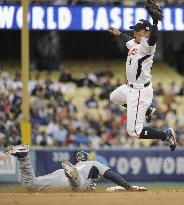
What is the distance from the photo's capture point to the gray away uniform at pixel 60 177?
1218 centimetres

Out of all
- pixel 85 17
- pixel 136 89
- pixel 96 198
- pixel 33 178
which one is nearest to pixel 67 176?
pixel 33 178

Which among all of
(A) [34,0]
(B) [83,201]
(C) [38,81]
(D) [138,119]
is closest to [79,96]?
(C) [38,81]

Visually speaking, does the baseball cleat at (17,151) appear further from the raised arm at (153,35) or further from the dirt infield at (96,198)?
the raised arm at (153,35)

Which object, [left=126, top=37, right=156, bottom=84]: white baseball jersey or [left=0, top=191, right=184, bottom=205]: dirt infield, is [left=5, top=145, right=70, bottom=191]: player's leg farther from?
[left=126, top=37, right=156, bottom=84]: white baseball jersey

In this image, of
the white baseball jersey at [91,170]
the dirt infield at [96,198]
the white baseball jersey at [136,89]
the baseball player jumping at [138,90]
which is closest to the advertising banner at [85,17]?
the baseball player jumping at [138,90]

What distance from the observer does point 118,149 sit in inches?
760

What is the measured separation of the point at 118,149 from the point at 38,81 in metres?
5.11

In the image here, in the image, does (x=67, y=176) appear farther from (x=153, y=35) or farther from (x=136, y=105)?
(x=153, y=35)

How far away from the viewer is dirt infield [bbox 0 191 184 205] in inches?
417

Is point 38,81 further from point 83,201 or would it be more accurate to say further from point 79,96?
point 83,201

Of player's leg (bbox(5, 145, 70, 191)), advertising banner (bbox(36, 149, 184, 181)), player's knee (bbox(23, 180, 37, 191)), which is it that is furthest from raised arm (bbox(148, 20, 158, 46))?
advertising banner (bbox(36, 149, 184, 181))

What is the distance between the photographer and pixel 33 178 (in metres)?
12.3

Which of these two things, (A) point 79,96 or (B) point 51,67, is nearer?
(A) point 79,96

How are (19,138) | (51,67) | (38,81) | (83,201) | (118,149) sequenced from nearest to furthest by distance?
(83,201), (118,149), (19,138), (38,81), (51,67)
